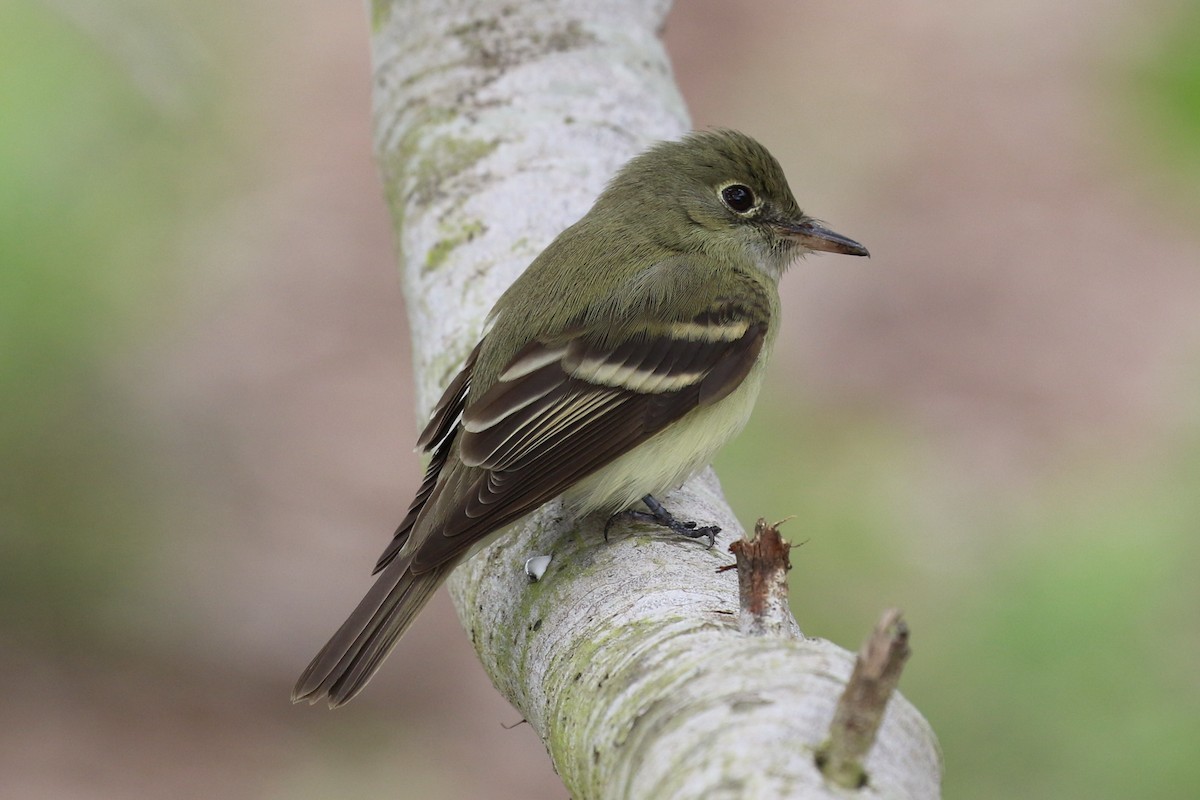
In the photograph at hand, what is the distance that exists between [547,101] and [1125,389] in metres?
3.89

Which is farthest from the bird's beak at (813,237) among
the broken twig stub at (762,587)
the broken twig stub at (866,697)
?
the broken twig stub at (866,697)

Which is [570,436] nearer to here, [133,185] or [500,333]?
[500,333]

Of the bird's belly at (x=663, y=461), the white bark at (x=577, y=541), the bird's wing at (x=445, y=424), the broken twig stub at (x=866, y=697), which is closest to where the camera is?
the broken twig stub at (x=866, y=697)

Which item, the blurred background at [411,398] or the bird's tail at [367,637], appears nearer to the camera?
the bird's tail at [367,637]

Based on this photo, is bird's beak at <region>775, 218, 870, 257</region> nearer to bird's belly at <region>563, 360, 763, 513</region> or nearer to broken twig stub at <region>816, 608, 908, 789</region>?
bird's belly at <region>563, 360, 763, 513</region>

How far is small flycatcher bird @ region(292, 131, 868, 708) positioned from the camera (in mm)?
2898

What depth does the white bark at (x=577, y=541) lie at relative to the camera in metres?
1.76

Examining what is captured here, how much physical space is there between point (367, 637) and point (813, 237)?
6.33ft

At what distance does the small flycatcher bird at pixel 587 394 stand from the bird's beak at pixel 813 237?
303 millimetres

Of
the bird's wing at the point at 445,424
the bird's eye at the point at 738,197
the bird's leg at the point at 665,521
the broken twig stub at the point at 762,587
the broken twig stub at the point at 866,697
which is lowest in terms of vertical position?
the broken twig stub at the point at 866,697

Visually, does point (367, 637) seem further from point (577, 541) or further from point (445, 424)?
point (445, 424)

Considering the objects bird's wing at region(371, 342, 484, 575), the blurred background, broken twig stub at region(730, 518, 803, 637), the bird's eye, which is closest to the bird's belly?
bird's wing at region(371, 342, 484, 575)

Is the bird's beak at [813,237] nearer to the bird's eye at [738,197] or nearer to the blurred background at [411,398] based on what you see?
the bird's eye at [738,197]

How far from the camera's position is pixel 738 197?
13.2 feet
